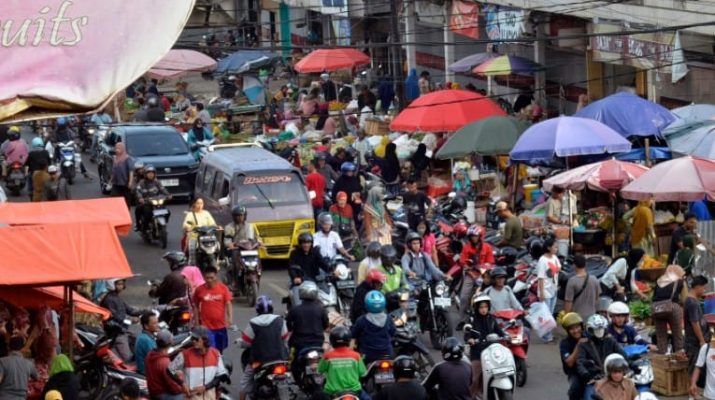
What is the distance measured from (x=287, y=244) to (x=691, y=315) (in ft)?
33.0

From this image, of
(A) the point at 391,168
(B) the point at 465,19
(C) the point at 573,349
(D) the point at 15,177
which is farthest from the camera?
(B) the point at 465,19

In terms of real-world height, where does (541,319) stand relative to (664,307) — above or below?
below

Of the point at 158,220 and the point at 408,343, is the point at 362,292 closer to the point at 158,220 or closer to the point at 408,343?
the point at 408,343

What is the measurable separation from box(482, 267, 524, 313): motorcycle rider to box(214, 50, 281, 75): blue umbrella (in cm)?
3173

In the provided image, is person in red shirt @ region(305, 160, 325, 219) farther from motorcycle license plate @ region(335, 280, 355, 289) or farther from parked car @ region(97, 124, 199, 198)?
motorcycle license plate @ region(335, 280, 355, 289)

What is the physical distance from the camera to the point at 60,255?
1182 centimetres

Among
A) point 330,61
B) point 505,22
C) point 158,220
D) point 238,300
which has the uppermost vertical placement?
point 505,22

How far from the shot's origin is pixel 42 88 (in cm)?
406

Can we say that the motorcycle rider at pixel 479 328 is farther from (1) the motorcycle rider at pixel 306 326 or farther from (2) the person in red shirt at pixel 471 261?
(2) the person in red shirt at pixel 471 261

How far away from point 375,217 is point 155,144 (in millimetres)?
8975

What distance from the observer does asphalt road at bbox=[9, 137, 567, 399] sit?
1636 centimetres

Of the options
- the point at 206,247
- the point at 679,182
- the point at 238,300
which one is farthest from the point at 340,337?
the point at 238,300

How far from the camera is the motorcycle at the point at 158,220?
25.5 metres

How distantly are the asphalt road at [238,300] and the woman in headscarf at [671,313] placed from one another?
1251 mm
